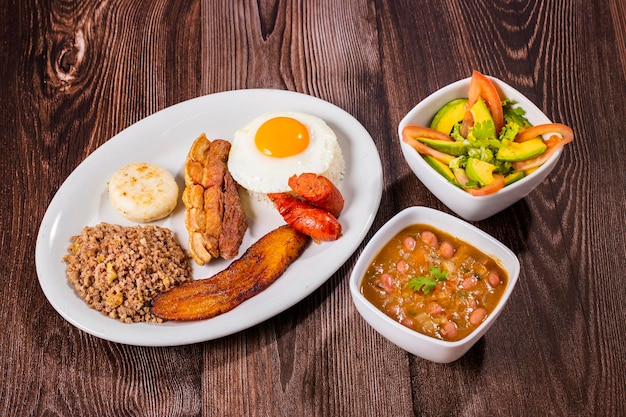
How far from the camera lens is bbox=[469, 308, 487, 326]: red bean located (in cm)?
307

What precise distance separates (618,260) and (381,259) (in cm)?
137

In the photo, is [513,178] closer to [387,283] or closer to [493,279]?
[493,279]

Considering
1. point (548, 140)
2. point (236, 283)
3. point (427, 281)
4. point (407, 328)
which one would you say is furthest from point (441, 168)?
point (236, 283)

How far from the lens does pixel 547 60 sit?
14.9ft

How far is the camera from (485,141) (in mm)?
3424

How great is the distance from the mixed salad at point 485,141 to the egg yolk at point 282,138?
649 millimetres

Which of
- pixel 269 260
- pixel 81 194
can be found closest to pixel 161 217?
pixel 81 194

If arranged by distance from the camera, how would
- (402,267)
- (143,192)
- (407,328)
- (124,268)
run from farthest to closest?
(143,192), (124,268), (402,267), (407,328)

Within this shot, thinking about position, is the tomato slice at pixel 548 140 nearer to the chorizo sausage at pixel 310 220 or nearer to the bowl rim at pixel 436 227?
the bowl rim at pixel 436 227

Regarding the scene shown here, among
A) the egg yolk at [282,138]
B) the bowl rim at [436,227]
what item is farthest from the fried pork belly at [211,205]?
the bowl rim at [436,227]

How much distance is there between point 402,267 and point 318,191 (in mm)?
666

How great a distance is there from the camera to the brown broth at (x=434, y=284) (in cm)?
309

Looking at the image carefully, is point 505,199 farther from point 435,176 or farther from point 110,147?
point 110,147

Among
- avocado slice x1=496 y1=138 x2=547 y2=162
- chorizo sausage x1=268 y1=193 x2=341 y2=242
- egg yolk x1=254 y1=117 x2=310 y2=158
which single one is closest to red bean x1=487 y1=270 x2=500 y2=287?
avocado slice x1=496 y1=138 x2=547 y2=162
